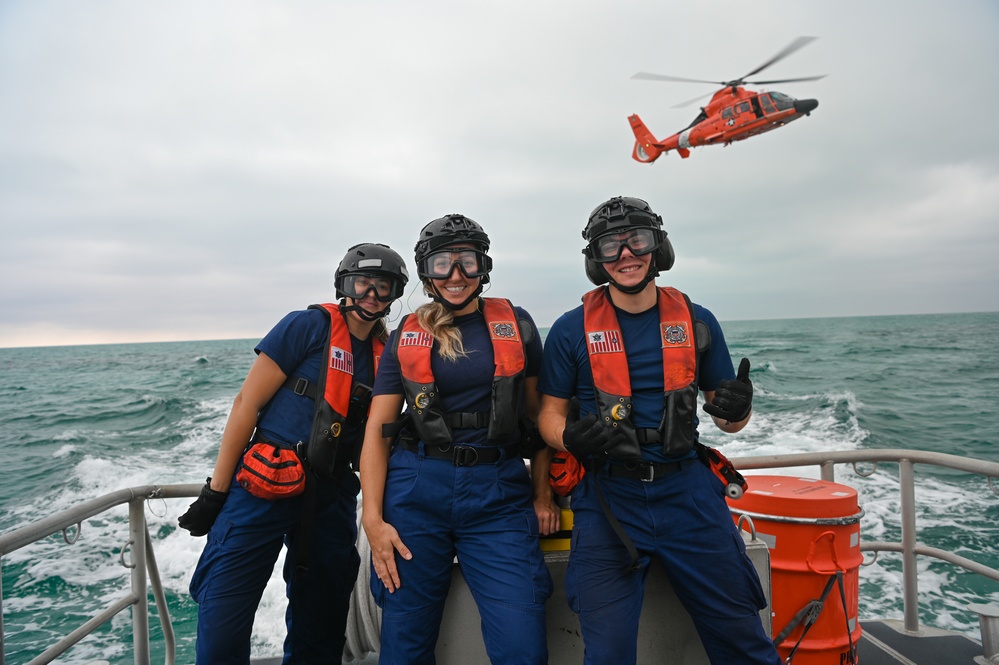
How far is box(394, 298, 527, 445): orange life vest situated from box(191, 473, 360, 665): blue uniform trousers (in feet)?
2.50

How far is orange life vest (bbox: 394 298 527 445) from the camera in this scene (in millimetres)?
2514

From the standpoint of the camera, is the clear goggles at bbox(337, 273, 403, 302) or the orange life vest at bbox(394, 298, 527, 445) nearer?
the orange life vest at bbox(394, 298, 527, 445)

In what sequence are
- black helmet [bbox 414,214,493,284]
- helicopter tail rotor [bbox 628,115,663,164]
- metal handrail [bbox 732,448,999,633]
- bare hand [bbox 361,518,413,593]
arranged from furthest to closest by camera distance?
helicopter tail rotor [bbox 628,115,663,164] < metal handrail [bbox 732,448,999,633] < black helmet [bbox 414,214,493,284] < bare hand [bbox 361,518,413,593]

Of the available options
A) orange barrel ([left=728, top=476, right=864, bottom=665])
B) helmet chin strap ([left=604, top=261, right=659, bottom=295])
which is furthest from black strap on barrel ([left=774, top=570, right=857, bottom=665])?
helmet chin strap ([left=604, top=261, right=659, bottom=295])

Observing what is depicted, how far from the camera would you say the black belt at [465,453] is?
2.52 m

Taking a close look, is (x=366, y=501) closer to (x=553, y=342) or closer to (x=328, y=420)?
(x=328, y=420)

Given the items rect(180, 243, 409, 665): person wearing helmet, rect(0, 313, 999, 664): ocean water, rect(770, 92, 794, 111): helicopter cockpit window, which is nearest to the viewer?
rect(180, 243, 409, 665): person wearing helmet

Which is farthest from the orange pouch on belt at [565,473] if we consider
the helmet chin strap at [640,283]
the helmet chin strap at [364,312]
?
the helmet chin strap at [364,312]

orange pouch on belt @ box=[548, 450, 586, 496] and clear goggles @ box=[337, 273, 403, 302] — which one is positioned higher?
clear goggles @ box=[337, 273, 403, 302]

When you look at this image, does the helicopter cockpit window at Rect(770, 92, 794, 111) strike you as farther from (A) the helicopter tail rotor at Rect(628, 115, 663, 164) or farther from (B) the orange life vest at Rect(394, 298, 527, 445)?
(B) the orange life vest at Rect(394, 298, 527, 445)

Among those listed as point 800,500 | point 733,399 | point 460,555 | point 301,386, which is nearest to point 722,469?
point 733,399

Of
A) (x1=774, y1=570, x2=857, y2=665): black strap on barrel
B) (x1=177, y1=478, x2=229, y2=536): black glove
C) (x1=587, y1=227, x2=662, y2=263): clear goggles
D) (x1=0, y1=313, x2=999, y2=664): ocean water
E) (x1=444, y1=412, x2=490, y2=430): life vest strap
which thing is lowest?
(x1=0, y1=313, x2=999, y2=664): ocean water

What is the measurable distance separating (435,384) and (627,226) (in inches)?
41.5

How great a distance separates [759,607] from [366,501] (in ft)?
5.31
